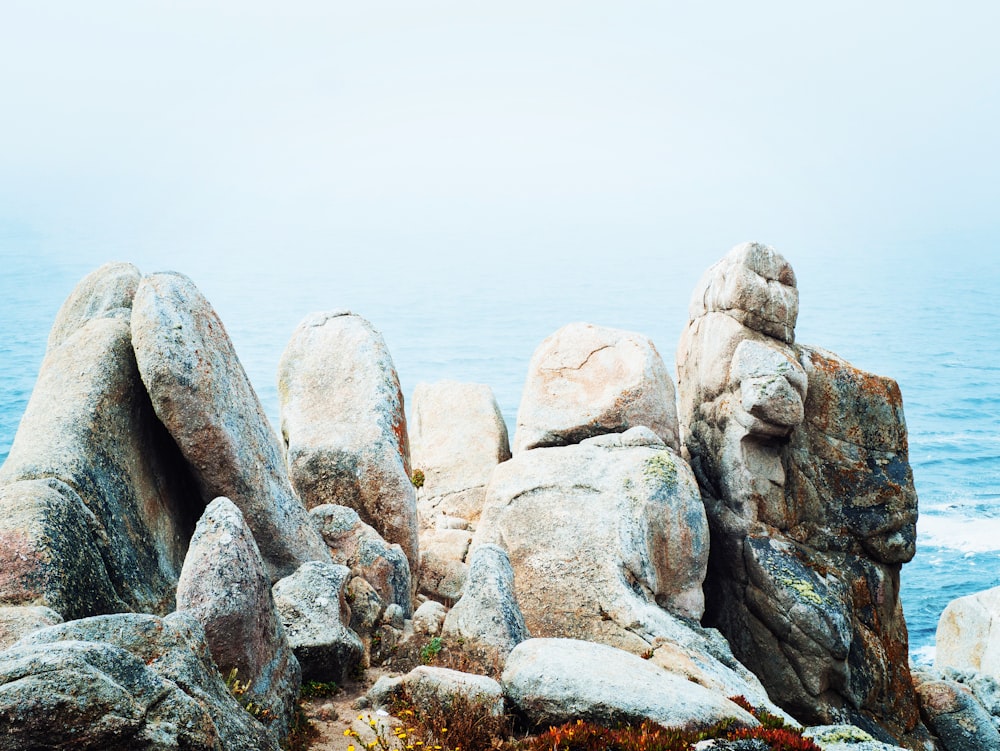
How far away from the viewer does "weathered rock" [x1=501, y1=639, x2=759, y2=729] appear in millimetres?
11094

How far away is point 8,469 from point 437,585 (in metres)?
8.81

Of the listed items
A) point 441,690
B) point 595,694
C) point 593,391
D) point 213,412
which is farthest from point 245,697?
point 593,391

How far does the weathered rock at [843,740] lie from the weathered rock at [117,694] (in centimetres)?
794

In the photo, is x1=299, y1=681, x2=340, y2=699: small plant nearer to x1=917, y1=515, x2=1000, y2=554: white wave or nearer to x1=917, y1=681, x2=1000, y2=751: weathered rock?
x1=917, y1=681, x2=1000, y2=751: weathered rock

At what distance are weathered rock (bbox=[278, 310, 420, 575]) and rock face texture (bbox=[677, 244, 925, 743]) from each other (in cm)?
Answer: 725

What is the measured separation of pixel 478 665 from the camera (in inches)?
530

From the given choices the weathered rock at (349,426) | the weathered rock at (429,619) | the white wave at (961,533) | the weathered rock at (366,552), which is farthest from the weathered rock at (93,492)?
the white wave at (961,533)

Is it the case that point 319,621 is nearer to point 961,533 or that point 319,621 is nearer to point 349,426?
point 349,426

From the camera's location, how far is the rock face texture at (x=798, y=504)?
1997 centimetres

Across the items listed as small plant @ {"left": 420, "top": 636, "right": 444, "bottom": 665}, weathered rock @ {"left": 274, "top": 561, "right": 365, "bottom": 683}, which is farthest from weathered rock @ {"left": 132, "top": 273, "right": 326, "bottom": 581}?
small plant @ {"left": 420, "top": 636, "right": 444, "bottom": 665}

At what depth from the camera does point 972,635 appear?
28.5 meters

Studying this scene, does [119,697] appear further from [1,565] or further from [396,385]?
[396,385]

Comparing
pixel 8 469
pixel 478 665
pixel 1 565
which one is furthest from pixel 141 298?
pixel 478 665

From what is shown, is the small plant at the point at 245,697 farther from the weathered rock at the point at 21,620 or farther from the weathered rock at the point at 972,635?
the weathered rock at the point at 972,635
